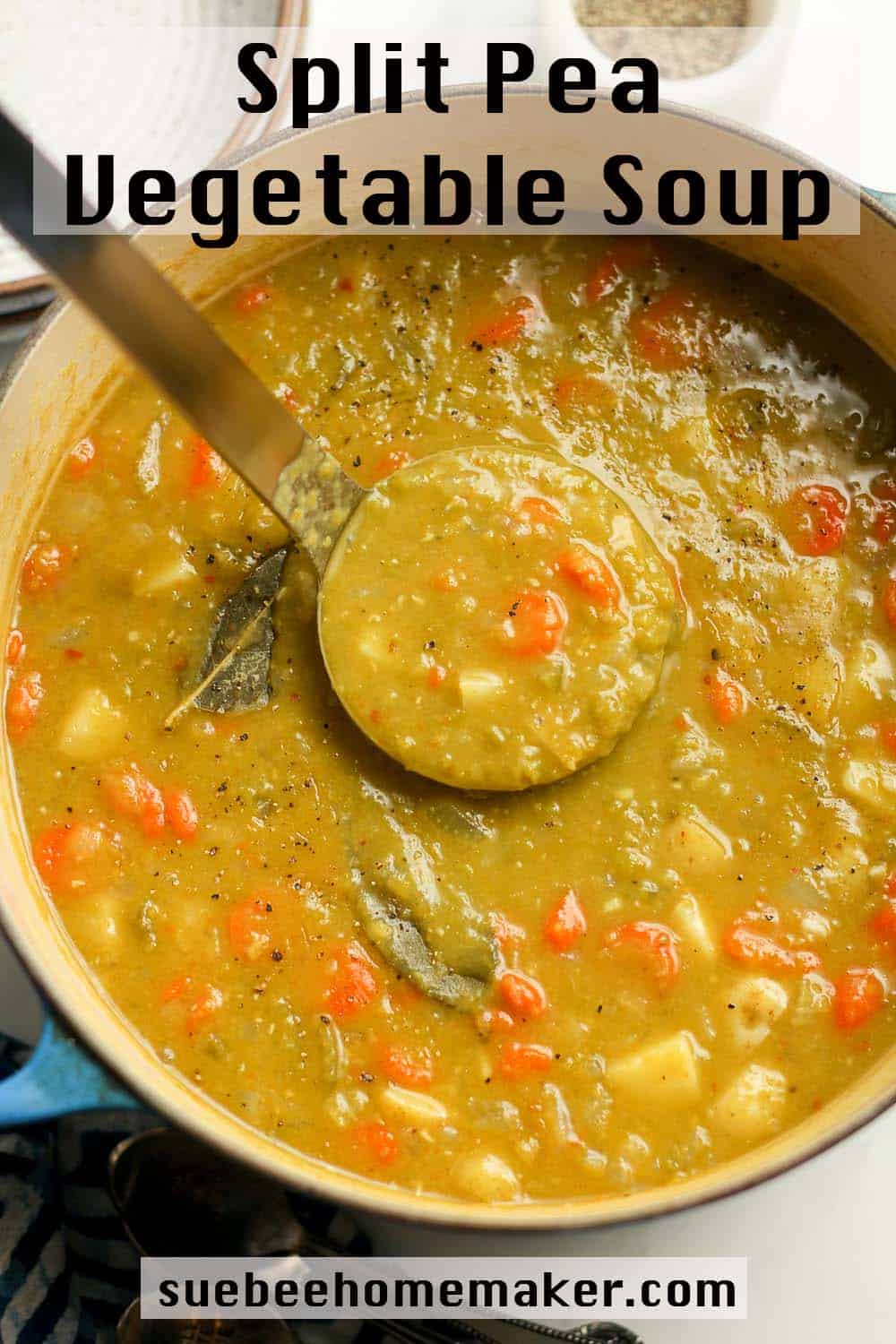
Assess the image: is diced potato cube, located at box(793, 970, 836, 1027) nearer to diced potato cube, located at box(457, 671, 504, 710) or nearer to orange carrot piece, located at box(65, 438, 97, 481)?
diced potato cube, located at box(457, 671, 504, 710)

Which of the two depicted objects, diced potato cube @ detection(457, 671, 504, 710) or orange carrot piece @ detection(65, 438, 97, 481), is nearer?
diced potato cube @ detection(457, 671, 504, 710)

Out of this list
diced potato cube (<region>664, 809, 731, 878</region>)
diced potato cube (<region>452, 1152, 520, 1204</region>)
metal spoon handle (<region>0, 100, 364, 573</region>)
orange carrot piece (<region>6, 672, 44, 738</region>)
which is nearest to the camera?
metal spoon handle (<region>0, 100, 364, 573</region>)

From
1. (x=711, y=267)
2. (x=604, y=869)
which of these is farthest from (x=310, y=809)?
(x=711, y=267)

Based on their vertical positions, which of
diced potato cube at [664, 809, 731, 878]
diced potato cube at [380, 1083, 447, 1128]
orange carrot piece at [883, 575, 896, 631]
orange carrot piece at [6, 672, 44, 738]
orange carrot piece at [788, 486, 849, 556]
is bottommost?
diced potato cube at [380, 1083, 447, 1128]

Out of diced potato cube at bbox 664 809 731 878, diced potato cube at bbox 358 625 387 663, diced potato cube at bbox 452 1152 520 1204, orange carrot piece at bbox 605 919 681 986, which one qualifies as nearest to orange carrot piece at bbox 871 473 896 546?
diced potato cube at bbox 664 809 731 878

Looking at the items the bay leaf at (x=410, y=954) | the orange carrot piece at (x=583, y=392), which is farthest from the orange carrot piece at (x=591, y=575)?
the bay leaf at (x=410, y=954)

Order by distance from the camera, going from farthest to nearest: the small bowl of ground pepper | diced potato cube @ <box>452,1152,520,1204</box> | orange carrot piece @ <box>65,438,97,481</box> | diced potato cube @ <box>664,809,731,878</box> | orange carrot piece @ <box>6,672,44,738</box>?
the small bowl of ground pepper → orange carrot piece @ <box>65,438,97,481</box> → orange carrot piece @ <box>6,672,44,738</box> → diced potato cube @ <box>664,809,731,878</box> → diced potato cube @ <box>452,1152,520,1204</box>

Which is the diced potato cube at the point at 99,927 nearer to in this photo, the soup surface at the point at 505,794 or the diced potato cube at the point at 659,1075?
the soup surface at the point at 505,794
